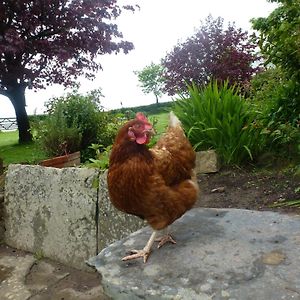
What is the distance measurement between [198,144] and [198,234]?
2.13 m

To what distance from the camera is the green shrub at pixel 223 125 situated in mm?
4363

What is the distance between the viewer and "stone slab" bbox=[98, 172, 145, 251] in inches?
142

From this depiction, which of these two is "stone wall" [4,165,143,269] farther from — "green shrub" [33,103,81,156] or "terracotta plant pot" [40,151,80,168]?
"green shrub" [33,103,81,156]

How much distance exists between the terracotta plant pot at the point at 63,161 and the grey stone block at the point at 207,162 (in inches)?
68.9

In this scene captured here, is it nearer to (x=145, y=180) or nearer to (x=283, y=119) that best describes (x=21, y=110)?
(x=283, y=119)

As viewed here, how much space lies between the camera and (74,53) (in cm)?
856

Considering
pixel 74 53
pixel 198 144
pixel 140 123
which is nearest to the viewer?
pixel 140 123

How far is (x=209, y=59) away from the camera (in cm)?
991

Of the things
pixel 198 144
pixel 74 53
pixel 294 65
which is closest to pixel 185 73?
pixel 74 53


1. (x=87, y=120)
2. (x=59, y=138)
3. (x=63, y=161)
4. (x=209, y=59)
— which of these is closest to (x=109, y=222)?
(x=63, y=161)

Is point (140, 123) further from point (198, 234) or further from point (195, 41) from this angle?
point (195, 41)

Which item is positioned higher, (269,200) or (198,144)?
(198,144)

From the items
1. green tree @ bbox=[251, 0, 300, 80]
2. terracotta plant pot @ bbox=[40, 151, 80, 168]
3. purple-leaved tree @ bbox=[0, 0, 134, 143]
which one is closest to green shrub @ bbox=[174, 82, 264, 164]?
green tree @ bbox=[251, 0, 300, 80]

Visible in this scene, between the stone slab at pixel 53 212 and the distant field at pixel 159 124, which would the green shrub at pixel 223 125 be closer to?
the distant field at pixel 159 124
